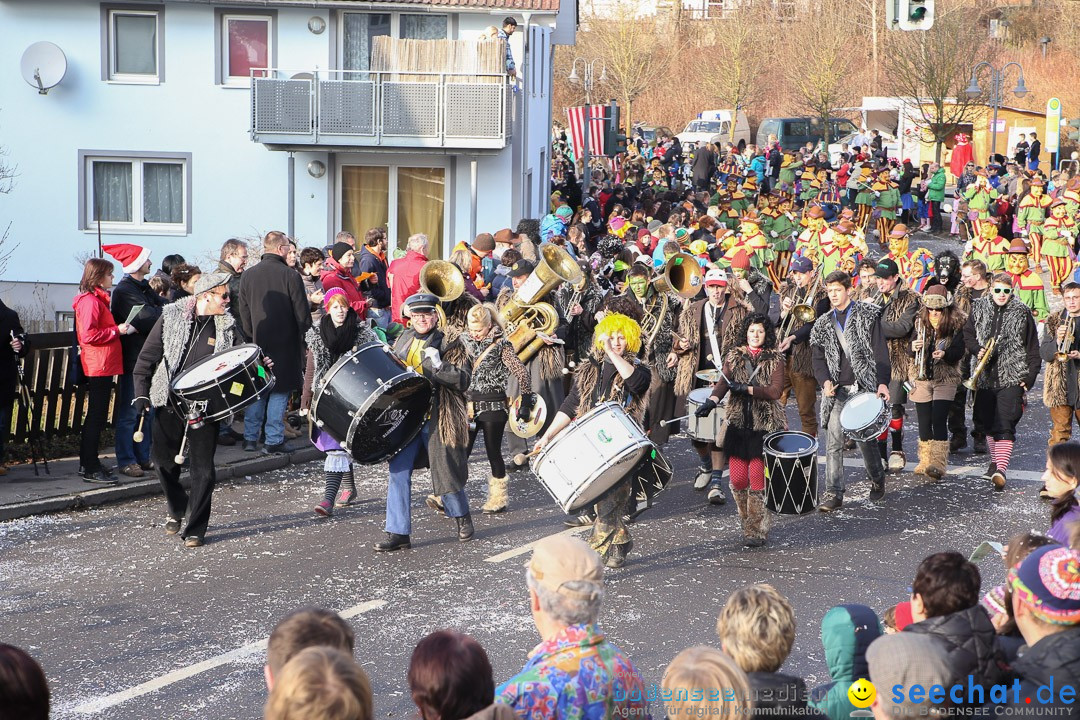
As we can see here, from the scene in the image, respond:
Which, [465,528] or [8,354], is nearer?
[465,528]

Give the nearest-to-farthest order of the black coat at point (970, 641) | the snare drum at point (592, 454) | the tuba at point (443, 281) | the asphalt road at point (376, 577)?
the black coat at point (970, 641), the asphalt road at point (376, 577), the snare drum at point (592, 454), the tuba at point (443, 281)

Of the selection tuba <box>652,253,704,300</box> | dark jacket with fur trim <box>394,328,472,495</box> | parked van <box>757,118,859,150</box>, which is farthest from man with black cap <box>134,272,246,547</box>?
parked van <box>757,118,859,150</box>

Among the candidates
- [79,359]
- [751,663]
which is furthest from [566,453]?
[79,359]

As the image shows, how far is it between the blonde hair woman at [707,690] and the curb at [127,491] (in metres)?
7.19

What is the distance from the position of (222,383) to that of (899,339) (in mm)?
5906

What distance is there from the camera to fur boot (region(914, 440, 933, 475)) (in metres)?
11.3

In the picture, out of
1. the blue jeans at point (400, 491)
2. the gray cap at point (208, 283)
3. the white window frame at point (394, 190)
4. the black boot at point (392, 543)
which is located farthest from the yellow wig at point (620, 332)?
the white window frame at point (394, 190)

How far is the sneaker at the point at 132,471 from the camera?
10.7 m

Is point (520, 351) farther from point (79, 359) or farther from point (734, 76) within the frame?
point (734, 76)

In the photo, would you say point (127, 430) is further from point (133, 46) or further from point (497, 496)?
point (133, 46)

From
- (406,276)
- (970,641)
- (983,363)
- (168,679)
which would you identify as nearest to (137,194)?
(406,276)

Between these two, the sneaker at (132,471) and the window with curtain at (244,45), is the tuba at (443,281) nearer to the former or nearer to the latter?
the sneaker at (132,471)

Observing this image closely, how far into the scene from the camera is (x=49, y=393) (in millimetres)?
11242

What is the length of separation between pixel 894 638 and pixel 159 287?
8911 mm
